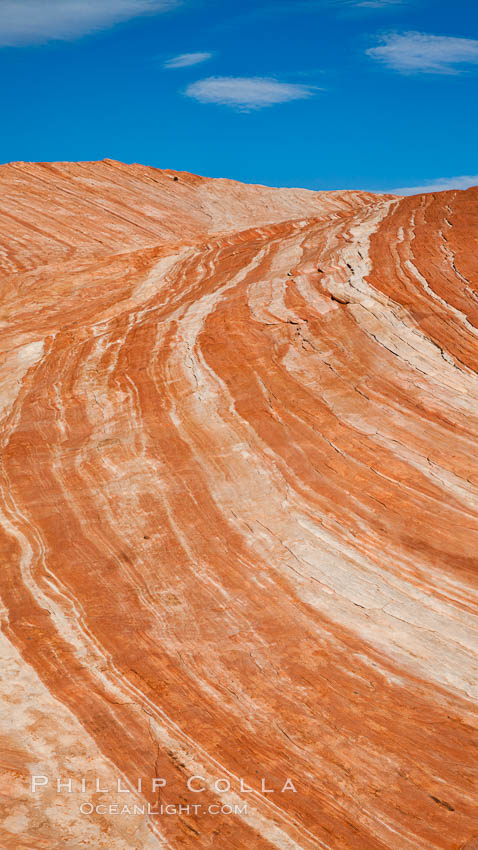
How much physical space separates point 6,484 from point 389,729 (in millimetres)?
7529

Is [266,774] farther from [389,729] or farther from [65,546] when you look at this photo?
[65,546]

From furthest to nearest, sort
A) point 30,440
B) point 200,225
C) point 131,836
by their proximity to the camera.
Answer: point 200,225 < point 30,440 < point 131,836

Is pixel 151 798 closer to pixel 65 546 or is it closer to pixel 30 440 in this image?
pixel 65 546

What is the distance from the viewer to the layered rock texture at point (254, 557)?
677cm

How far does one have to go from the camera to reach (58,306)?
68.8 feet

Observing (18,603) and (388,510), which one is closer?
→ (18,603)

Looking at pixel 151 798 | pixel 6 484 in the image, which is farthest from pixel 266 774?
pixel 6 484

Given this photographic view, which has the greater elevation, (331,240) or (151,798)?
(331,240)

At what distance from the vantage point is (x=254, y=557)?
9961 millimetres

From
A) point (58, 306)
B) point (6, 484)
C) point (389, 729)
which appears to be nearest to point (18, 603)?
point (6, 484)

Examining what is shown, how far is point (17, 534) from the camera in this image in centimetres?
1095

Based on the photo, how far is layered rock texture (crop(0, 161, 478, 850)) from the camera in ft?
22.2

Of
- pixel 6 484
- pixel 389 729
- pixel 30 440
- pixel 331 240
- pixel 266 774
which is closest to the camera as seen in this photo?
pixel 266 774

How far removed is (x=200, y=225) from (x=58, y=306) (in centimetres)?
1337
